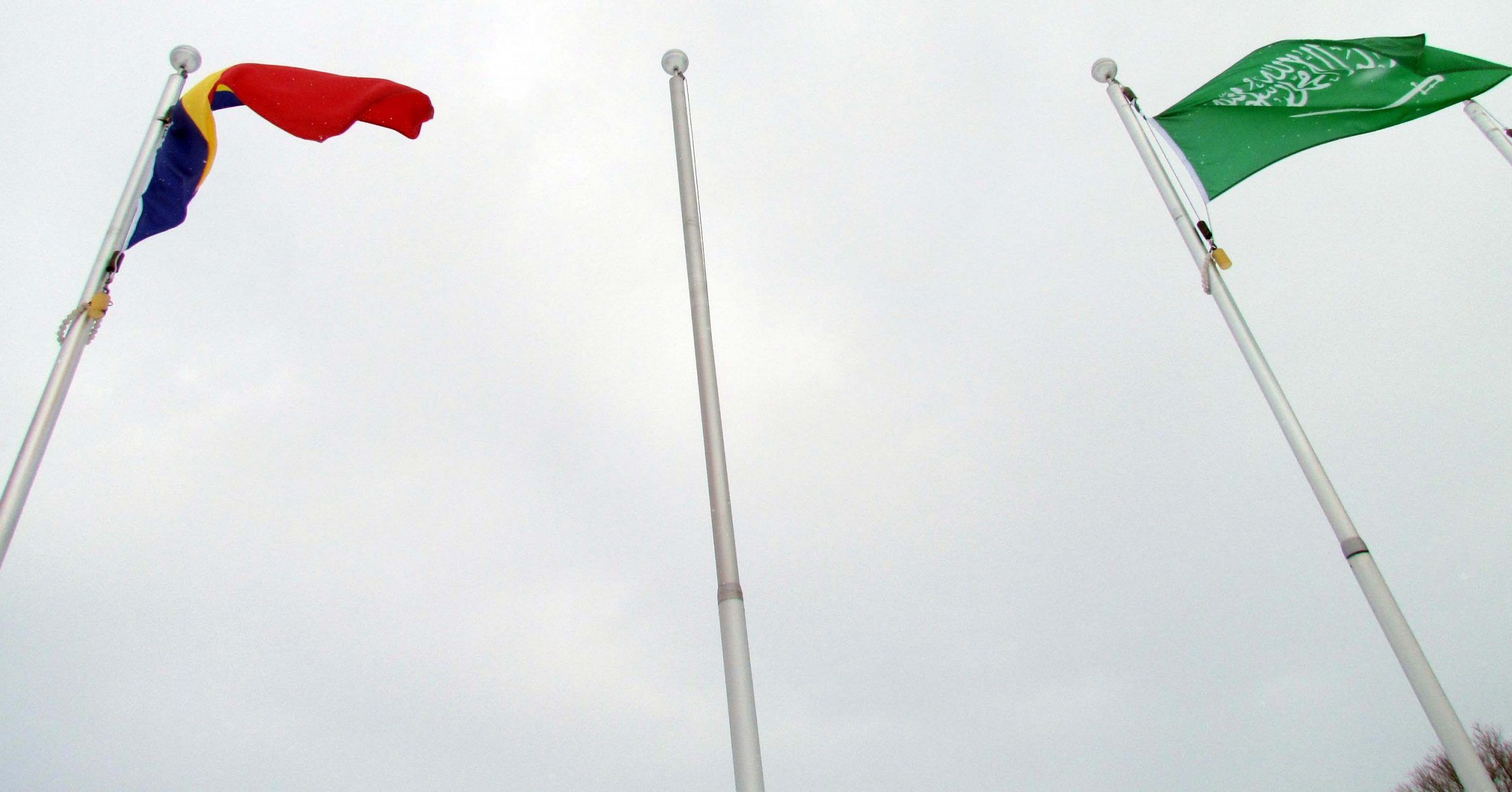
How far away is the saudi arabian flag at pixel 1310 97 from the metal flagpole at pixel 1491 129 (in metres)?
3.42

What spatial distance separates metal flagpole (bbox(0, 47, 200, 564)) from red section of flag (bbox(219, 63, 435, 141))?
757mm

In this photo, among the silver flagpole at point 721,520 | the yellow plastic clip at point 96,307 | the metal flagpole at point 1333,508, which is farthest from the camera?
the yellow plastic clip at point 96,307

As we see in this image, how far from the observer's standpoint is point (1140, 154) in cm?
1467

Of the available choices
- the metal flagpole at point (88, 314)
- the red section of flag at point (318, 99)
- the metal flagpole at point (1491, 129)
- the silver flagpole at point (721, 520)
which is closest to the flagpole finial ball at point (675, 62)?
the silver flagpole at point (721, 520)

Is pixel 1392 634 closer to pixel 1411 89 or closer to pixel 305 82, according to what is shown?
pixel 1411 89

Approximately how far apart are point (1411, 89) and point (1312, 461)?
6112mm

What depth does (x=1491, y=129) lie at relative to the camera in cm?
1681

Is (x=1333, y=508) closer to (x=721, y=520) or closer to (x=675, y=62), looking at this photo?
(x=721, y=520)

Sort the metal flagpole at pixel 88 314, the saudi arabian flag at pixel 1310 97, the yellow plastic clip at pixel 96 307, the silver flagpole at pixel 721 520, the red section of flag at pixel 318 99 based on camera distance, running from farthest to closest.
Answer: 1. the saudi arabian flag at pixel 1310 97
2. the red section of flag at pixel 318 99
3. the yellow plastic clip at pixel 96 307
4. the metal flagpole at pixel 88 314
5. the silver flagpole at pixel 721 520

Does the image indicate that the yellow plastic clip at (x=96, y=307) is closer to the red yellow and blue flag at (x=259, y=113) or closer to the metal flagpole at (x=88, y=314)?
the metal flagpole at (x=88, y=314)

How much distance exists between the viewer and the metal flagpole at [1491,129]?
16562mm

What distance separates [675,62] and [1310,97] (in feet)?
29.8

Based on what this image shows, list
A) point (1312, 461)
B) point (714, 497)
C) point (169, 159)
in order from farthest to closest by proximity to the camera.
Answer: point (169, 159) → point (1312, 461) → point (714, 497)

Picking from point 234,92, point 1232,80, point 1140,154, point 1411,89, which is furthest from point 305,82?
point 1411,89
